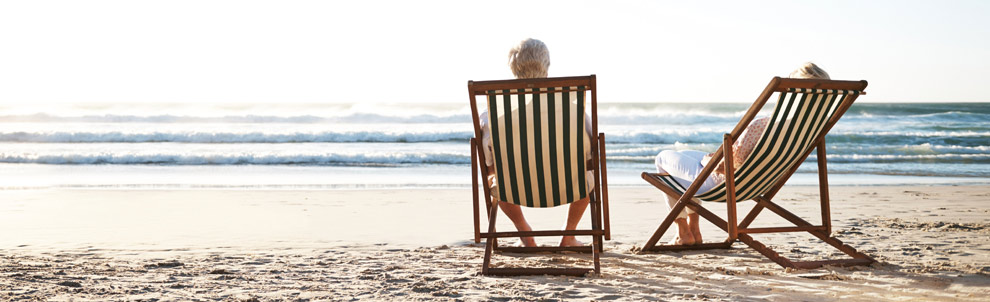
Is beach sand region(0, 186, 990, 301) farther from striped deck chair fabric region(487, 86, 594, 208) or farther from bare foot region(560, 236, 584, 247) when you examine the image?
striped deck chair fabric region(487, 86, 594, 208)

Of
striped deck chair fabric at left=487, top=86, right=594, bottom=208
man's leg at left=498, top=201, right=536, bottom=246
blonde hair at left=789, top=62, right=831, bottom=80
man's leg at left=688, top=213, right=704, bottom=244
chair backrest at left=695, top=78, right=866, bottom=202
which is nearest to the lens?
chair backrest at left=695, top=78, right=866, bottom=202

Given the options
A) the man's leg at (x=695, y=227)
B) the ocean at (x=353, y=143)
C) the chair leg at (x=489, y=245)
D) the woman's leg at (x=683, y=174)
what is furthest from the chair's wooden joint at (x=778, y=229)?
the ocean at (x=353, y=143)

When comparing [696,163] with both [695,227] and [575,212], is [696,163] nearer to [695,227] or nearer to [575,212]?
[695,227]

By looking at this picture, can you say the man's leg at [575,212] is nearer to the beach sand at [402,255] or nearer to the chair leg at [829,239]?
the beach sand at [402,255]

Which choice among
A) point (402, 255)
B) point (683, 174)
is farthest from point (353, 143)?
point (683, 174)

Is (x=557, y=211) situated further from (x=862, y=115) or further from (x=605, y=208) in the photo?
(x=862, y=115)

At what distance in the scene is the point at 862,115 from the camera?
67.6ft

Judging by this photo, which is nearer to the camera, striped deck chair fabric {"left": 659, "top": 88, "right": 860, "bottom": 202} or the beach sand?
the beach sand

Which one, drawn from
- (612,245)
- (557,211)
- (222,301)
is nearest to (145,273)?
(222,301)

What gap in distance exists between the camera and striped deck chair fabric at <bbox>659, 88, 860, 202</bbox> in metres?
3.11

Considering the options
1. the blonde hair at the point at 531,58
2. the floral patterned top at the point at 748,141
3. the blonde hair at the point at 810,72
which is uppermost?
the blonde hair at the point at 531,58

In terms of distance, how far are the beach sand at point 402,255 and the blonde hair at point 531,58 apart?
2.77 feet

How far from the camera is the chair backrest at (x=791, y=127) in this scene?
3070mm

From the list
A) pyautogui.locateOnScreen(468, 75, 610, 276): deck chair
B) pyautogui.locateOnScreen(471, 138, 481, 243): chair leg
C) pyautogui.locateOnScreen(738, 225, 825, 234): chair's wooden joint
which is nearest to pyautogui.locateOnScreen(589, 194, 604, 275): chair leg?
pyautogui.locateOnScreen(468, 75, 610, 276): deck chair
